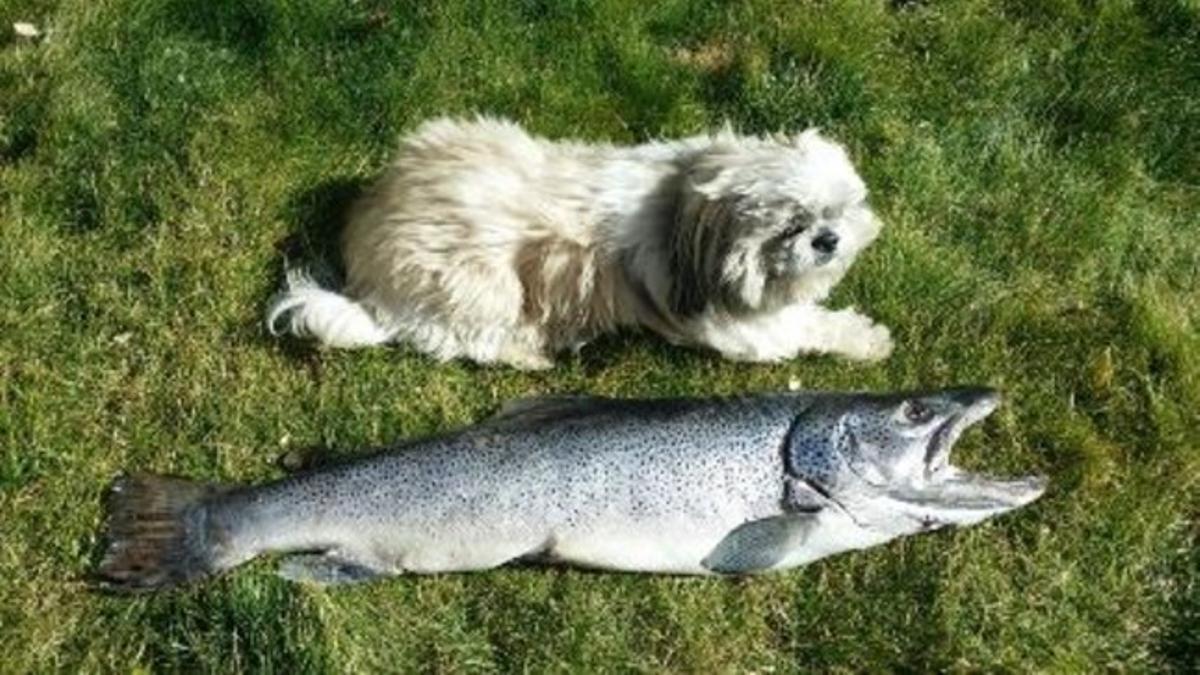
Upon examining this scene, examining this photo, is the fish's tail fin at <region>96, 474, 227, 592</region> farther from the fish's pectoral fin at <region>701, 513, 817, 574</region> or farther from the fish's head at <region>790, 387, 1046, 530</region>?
the fish's head at <region>790, 387, 1046, 530</region>

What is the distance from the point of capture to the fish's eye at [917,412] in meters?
4.53

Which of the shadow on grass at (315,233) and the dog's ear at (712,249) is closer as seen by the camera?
the dog's ear at (712,249)

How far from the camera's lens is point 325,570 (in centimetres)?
477

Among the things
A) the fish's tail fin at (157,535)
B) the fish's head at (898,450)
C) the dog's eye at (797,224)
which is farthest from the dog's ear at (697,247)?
the fish's tail fin at (157,535)

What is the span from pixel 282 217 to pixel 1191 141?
3564mm

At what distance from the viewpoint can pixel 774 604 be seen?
5.04 metres

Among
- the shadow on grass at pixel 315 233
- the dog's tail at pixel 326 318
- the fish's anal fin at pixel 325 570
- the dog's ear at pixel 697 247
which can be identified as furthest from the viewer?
the shadow on grass at pixel 315 233

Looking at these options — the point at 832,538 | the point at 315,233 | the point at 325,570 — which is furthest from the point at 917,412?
the point at 315,233

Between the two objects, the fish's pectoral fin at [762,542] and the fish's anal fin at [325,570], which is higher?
the fish's pectoral fin at [762,542]

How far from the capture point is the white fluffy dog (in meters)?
4.91

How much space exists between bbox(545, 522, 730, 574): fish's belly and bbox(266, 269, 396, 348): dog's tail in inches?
47.0

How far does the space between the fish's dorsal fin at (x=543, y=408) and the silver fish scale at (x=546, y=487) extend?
0.18ft

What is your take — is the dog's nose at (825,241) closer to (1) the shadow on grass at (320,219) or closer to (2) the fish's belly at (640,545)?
(2) the fish's belly at (640,545)

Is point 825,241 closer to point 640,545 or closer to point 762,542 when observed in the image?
point 762,542
